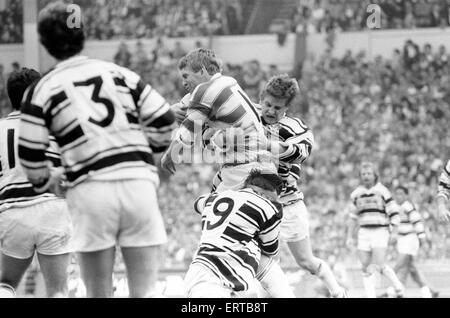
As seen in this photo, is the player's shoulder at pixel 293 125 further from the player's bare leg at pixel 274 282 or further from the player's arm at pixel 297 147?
the player's bare leg at pixel 274 282

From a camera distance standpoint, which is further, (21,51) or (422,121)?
(21,51)

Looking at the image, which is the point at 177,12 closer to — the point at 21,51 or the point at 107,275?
the point at 21,51

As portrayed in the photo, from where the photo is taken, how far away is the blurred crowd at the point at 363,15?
25297mm

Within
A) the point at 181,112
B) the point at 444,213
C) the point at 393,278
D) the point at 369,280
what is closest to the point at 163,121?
the point at 181,112

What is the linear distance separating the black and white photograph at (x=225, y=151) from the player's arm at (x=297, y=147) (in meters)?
0.02

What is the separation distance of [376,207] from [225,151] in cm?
596

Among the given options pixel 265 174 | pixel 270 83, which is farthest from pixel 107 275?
pixel 270 83

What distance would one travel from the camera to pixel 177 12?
27203mm

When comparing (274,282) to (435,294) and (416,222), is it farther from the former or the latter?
(416,222)

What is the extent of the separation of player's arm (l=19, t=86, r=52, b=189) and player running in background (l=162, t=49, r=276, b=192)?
80.0 inches

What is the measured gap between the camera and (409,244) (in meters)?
14.3

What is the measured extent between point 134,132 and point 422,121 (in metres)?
18.1

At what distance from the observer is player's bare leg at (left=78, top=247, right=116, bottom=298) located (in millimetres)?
5578
